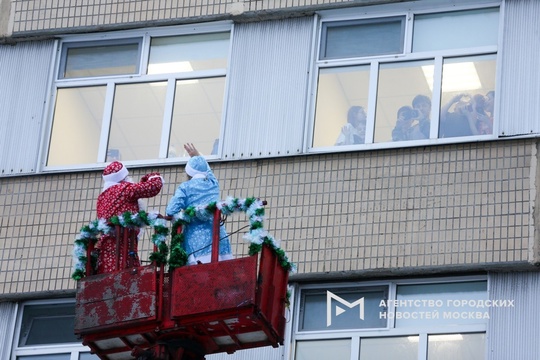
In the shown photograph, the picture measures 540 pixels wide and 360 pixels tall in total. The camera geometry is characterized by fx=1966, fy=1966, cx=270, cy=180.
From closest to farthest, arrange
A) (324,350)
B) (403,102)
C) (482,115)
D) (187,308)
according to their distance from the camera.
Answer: (187,308) < (324,350) < (482,115) < (403,102)

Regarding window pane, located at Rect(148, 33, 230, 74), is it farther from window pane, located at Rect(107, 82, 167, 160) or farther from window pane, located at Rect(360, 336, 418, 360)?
window pane, located at Rect(360, 336, 418, 360)

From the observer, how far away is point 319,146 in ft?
68.7

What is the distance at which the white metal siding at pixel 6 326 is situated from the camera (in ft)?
68.2

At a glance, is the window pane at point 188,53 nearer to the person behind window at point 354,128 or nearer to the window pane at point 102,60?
the window pane at point 102,60

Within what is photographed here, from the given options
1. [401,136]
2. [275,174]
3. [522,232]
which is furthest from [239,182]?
[522,232]

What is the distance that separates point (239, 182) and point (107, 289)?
3.45 m

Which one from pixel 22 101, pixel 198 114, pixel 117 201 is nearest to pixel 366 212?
pixel 198 114

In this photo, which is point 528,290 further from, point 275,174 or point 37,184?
point 37,184

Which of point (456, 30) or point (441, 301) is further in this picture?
point (456, 30)

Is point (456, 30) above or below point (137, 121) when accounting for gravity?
above

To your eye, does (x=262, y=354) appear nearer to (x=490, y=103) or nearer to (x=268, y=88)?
(x=268, y=88)

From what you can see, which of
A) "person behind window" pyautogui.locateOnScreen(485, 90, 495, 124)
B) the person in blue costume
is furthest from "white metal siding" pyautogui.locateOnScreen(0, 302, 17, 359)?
"person behind window" pyautogui.locateOnScreen(485, 90, 495, 124)

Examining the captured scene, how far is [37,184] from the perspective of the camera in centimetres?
2164

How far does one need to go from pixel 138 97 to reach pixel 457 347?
16.1 feet
